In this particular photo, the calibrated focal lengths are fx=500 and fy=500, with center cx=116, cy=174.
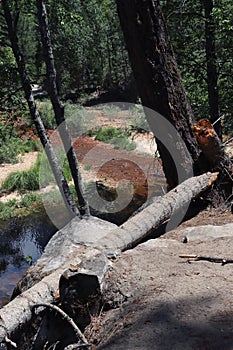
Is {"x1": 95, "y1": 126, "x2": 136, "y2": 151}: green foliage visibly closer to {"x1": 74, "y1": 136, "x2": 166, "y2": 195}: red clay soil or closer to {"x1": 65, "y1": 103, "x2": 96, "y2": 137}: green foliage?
{"x1": 74, "y1": 136, "x2": 166, "y2": 195}: red clay soil

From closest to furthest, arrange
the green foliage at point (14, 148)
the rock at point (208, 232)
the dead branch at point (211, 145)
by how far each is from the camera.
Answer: the rock at point (208, 232) → the dead branch at point (211, 145) → the green foliage at point (14, 148)

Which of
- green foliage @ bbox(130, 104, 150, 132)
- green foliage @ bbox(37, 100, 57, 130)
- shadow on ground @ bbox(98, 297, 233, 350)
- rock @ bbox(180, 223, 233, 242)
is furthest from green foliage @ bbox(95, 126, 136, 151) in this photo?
shadow on ground @ bbox(98, 297, 233, 350)

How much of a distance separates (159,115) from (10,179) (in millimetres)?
12732

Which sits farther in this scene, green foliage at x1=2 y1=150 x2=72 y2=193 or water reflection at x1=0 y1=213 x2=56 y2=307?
green foliage at x1=2 y1=150 x2=72 y2=193

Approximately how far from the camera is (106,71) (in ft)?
123

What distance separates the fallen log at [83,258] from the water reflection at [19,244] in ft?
13.9

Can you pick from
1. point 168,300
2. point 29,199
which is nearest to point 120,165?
point 29,199

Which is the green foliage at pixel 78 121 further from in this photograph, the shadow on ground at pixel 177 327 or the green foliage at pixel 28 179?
the shadow on ground at pixel 177 327

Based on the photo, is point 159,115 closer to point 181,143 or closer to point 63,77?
point 181,143

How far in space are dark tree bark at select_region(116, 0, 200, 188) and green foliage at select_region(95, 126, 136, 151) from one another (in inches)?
586

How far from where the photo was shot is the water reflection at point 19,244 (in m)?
11.3

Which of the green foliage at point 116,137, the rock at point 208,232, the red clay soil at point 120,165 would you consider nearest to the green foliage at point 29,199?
the red clay soil at point 120,165

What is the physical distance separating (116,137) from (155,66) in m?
17.4

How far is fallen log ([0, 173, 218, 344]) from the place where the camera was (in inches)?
159
